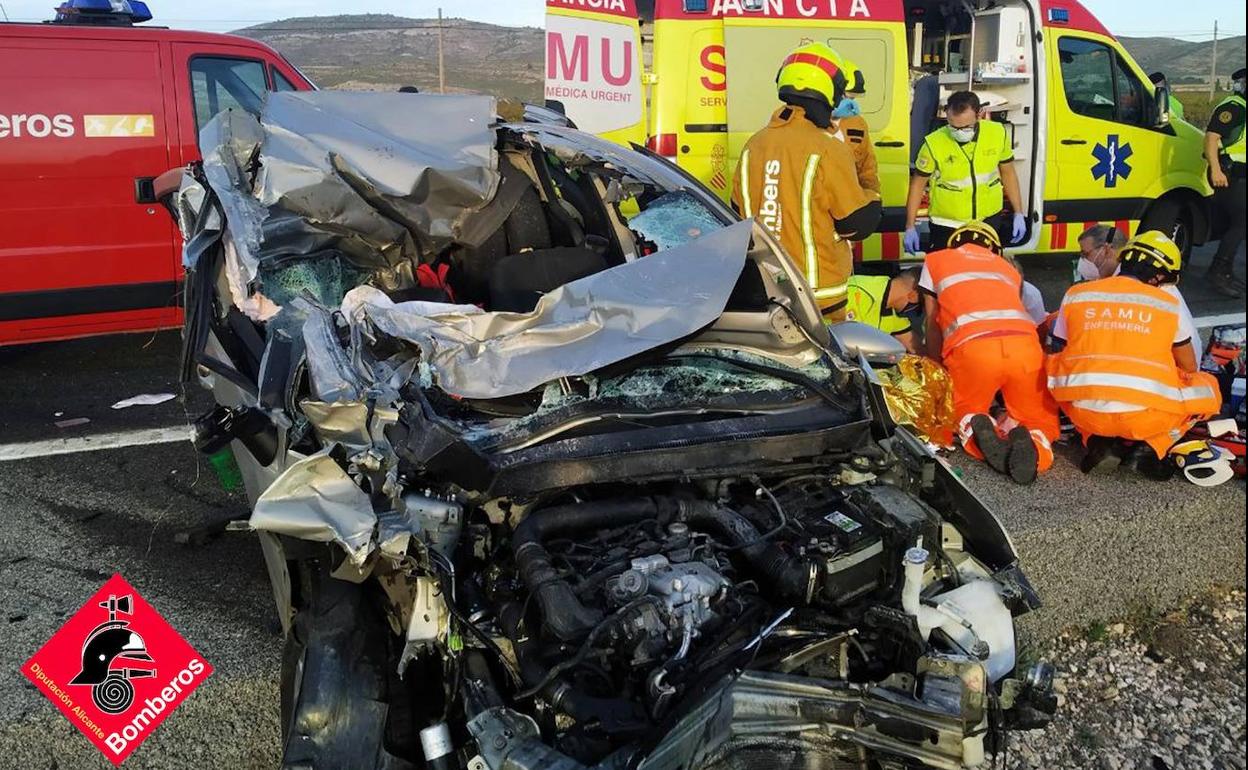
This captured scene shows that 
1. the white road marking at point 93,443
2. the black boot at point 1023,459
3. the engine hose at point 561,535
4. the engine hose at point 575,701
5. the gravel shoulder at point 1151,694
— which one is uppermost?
the engine hose at point 561,535

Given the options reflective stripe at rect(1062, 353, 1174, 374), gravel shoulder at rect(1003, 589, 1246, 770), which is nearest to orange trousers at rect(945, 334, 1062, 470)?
reflective stripe at rect(1062, 353, 1174, 374)

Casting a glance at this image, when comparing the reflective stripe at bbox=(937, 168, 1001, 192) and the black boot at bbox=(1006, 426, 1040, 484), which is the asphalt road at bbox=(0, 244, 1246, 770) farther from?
the reflective stripe at bbox=(937, 168, 1001, 192)

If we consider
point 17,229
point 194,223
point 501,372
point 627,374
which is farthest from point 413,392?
point 17,229

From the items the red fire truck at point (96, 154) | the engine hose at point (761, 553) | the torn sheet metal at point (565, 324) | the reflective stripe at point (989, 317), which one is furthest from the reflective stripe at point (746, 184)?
the red fire truck at point (96, 154)

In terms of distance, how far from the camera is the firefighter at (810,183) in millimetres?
4699

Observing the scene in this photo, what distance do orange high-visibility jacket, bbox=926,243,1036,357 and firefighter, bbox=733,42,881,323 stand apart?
0.44 meters

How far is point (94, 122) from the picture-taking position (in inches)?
217

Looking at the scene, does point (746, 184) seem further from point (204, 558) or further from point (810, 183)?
point (204, 558)

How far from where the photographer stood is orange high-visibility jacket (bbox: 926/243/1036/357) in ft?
15.3

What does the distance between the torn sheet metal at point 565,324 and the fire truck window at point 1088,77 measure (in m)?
5.93

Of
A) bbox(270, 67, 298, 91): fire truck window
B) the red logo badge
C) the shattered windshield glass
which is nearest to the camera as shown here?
the shattered windshield glass

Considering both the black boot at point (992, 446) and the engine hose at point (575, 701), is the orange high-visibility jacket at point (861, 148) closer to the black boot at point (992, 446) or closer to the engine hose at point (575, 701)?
the black boot at point (992, 446)

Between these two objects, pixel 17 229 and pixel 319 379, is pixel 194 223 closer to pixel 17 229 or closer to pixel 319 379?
pixel 319 379

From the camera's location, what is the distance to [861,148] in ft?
19.2
